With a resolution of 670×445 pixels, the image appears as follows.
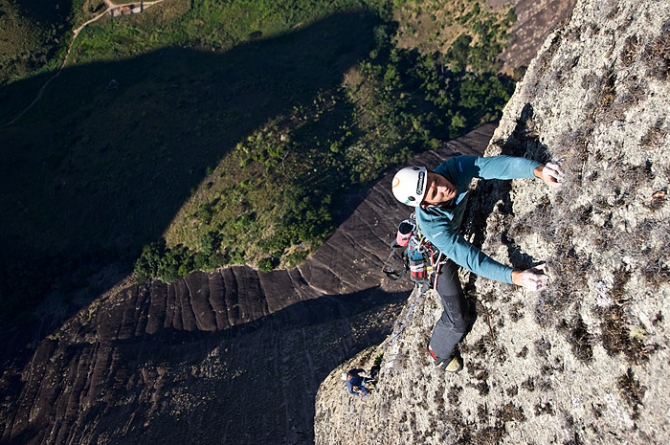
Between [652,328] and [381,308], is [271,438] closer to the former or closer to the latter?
[381,308]

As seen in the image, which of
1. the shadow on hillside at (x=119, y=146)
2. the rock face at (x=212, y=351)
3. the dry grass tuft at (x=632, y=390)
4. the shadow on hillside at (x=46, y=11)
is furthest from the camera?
the shadow on hillside at (x=46, y=11)

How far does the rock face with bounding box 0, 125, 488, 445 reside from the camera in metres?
27.3

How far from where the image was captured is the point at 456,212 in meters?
8.27

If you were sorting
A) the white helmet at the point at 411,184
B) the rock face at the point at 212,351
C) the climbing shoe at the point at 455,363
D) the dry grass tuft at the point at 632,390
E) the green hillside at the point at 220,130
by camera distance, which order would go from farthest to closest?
1. the green hillside at the point at 220,130
2. the rock face at the point at 212,351
3. the climbing shoe at the point at 455,363
4. the white helmet at the point at 411,184
5. the dry grass tuft at the point at 632,390

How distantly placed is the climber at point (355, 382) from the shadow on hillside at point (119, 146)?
40000mm

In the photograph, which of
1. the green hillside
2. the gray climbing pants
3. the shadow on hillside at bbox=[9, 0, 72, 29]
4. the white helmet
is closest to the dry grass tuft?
the gray climbing pants

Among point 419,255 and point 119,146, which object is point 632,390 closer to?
point 419,255

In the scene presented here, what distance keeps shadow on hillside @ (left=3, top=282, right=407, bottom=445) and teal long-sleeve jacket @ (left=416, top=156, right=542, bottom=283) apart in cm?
1750

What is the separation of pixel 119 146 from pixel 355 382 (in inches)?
2073

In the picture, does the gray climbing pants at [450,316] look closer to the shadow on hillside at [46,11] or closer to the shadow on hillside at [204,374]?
the shadow on hillside at [204,374]

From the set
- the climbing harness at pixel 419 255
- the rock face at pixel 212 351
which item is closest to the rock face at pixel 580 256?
the climbing harness at pixel 419 255

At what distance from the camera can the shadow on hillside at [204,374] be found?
2588 cm

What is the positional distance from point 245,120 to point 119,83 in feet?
85.6

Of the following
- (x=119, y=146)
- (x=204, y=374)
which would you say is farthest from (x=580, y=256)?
(x=119, y=146)
